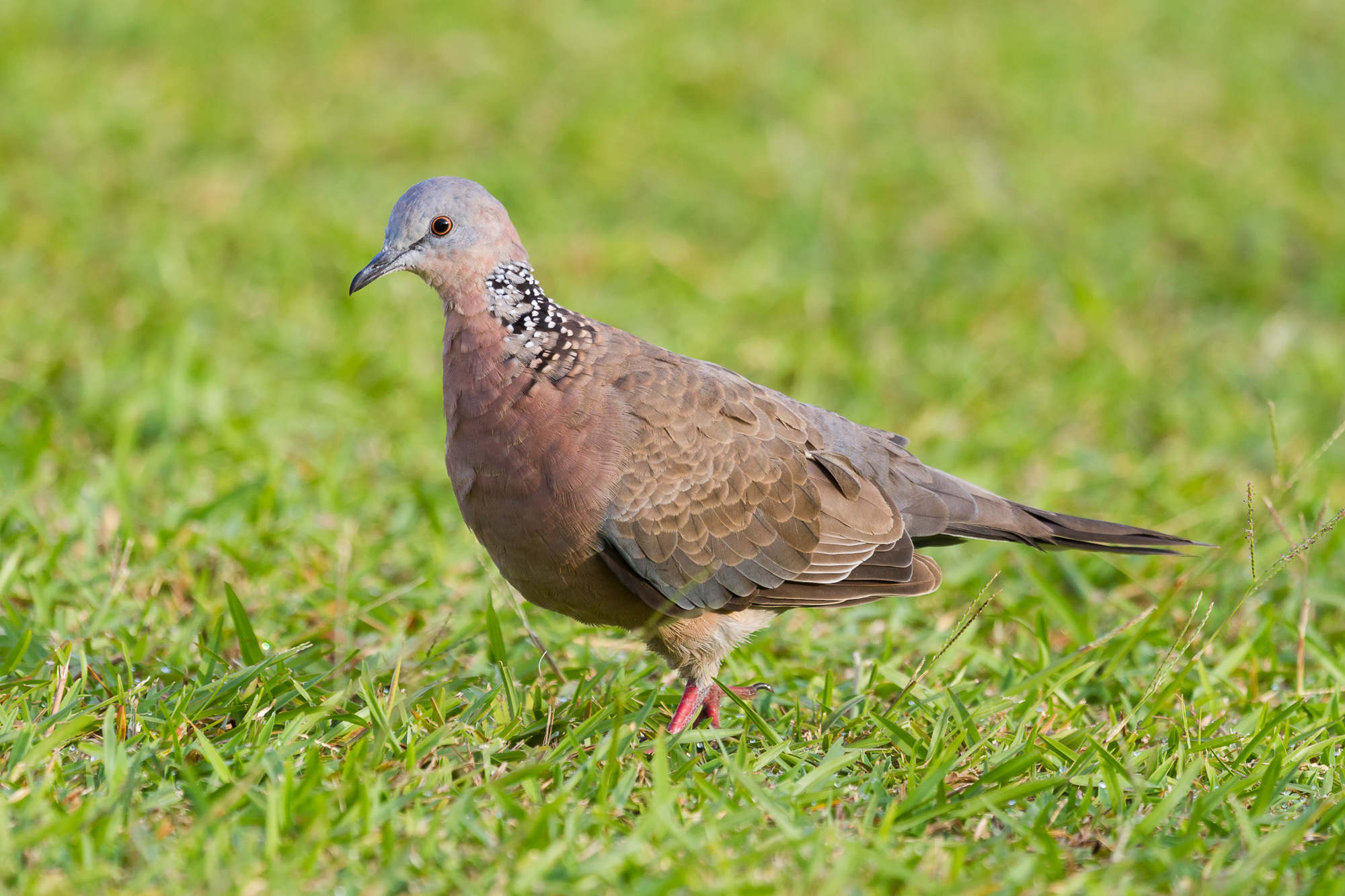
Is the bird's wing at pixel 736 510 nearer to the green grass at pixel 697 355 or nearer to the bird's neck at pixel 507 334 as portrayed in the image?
the bird's neck at pixel 507 334

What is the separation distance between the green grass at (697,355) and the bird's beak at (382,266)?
0.80 meters

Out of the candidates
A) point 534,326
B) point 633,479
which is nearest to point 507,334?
point 534,326

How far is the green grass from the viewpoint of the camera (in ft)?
9.03

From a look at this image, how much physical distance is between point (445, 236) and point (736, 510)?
1.05 metres

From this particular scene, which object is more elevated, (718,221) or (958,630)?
(718,221)

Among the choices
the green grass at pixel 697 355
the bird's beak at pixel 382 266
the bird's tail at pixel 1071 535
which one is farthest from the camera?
the bird's tail at pixel 1071 535

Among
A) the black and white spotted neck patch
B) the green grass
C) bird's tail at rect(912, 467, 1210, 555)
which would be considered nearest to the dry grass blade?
the green grass

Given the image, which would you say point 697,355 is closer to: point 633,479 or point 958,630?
point 633,479

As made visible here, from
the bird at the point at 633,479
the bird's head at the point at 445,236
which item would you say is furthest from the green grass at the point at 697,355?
the bird's head at the point at 445,236

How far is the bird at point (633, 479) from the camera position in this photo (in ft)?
10.7

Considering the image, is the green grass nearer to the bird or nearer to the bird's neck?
the bird

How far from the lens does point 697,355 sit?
5.86 meters

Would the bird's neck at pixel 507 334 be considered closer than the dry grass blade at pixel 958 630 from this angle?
No

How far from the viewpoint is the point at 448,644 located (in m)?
3.59
